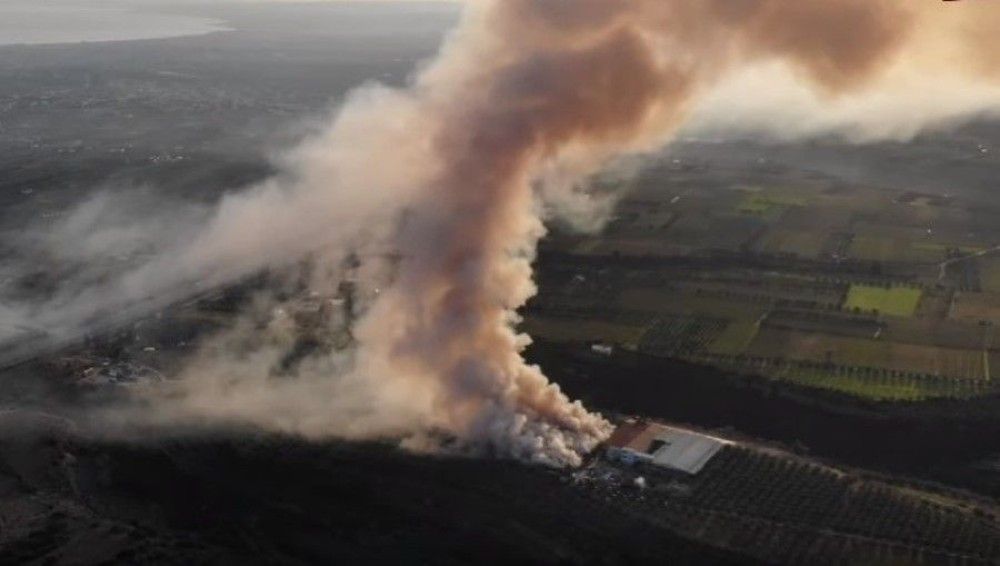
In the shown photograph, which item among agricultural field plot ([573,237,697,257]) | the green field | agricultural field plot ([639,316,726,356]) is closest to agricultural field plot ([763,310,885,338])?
the green field

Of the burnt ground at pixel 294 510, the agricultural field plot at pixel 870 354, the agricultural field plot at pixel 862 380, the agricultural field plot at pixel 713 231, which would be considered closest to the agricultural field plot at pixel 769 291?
the agricultural field plot at pixel 870 354

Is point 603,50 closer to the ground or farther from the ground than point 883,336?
farther from the ground

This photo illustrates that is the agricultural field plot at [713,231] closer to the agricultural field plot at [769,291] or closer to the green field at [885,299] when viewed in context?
the agricultural field plot at [769,291]

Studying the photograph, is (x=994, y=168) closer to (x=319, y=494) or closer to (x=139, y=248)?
(x=139, y=248)

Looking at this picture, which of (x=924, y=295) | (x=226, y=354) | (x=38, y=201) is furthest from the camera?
(x=38, y=201)

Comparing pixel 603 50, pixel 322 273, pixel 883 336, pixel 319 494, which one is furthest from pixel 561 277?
pixel 319 494

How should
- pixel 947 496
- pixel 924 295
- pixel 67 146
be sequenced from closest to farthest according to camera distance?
pixel 947 496 → pixel 924 295 → pixel 67 146

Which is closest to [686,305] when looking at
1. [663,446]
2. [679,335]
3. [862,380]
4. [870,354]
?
[679,335]

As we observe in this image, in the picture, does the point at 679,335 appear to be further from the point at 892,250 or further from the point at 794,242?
the point at 892,250
